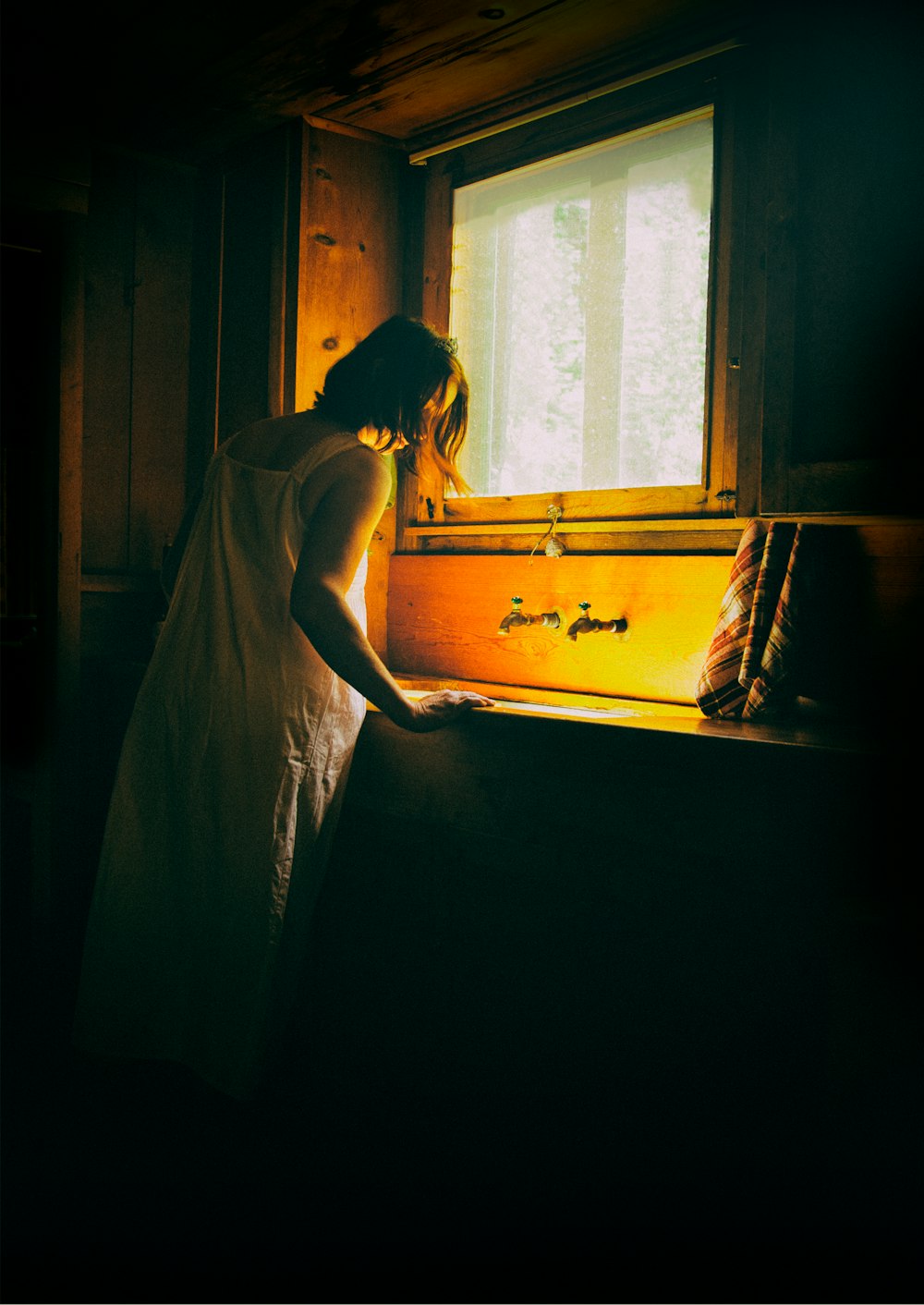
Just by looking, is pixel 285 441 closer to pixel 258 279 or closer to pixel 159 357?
pixel 258 279

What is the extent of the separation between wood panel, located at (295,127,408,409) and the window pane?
0.27m

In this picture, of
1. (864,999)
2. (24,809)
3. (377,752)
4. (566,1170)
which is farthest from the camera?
(24,809)

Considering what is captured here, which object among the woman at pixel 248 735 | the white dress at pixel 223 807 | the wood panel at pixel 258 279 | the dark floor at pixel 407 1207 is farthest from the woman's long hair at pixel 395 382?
the dark floor at pixel 407 1207

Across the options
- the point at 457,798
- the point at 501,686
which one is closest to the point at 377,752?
the point at 457,798

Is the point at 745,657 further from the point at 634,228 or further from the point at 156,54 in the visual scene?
the point at 156,54

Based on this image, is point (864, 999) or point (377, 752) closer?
point (864, 999)

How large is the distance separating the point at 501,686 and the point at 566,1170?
4.31 feet

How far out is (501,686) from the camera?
297 cm

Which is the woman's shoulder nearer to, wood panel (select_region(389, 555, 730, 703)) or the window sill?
the window sill

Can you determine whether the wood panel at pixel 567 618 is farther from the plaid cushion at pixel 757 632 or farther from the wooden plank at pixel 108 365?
the wooden plank at pixel 108 365

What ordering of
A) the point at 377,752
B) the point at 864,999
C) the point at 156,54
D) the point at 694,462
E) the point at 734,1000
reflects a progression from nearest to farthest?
the point at 864,999
the point at 734,1000
the point at 377,752
the point at 694,462
the point at 156,54

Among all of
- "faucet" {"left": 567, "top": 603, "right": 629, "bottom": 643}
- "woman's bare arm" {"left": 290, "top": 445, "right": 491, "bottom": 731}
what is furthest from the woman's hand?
"faucet" {"left": 567, "top": 603, "right": 629, "bottom": 643}

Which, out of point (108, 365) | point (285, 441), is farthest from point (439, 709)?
point (108, 365)

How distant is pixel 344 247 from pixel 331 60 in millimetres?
577
